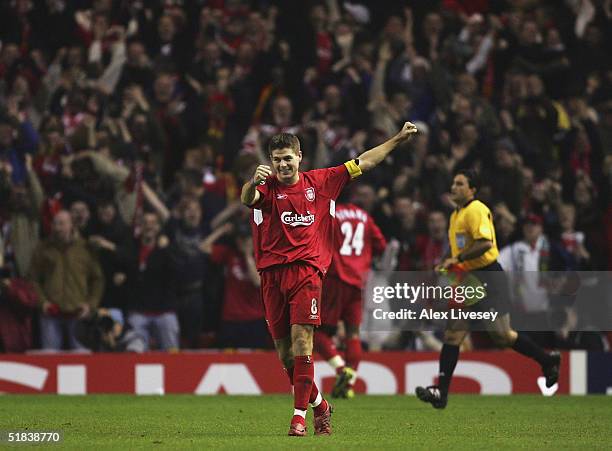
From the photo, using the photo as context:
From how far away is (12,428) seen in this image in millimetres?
9852

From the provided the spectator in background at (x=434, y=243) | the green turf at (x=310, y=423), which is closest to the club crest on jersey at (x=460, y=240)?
the green turf at (x=310, y=423)

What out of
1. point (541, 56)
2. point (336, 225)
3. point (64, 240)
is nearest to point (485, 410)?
point (336, 225)

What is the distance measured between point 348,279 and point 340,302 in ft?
0.89

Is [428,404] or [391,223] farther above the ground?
[391,223]

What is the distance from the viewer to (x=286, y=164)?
358 inches

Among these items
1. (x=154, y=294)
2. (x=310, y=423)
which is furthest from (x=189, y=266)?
(x=310, y=423)

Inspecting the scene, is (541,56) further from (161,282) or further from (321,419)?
(321,419)

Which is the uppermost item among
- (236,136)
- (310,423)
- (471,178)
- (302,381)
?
(236,136)

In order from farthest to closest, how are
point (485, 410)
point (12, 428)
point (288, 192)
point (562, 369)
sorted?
1. point (562, 369)
2. point (485, 410)
3. point (12, 428)
4. point (288, 192)

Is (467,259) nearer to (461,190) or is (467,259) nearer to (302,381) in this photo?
(461,190)

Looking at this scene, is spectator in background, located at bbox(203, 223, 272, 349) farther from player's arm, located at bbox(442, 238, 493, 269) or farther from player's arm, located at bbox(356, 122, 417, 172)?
player's arm, located at bbox(356, 122, 417, 172)

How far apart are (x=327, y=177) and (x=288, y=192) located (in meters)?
0.37

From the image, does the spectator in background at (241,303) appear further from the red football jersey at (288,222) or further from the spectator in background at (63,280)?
the red football jersey at (288,222)

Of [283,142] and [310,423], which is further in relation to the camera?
[310,423]
